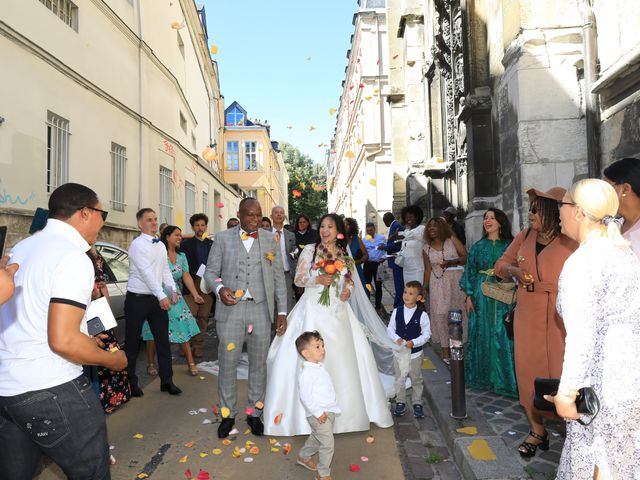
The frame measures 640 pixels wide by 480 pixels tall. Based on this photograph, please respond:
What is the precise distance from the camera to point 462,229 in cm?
1006

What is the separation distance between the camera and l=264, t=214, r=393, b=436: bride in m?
4.59

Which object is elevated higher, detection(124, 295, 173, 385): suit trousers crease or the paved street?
detection(124, 295, 173, 385): suit trousers crease

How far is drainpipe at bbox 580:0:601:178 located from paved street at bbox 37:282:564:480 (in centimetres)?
334

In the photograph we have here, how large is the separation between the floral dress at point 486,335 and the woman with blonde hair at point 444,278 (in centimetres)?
106

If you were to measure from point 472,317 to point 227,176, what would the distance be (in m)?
41.1

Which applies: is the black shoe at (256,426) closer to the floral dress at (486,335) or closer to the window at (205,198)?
the floral dress at (486,335)

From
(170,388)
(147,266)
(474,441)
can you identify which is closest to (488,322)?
(474,441)

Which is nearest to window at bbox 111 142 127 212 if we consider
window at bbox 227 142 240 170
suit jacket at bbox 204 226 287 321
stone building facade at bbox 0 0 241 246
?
stone building facade at bbox 0 0 241 246

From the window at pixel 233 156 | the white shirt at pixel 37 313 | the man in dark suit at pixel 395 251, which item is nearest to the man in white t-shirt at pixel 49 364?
the white shirt at pixel 37 313

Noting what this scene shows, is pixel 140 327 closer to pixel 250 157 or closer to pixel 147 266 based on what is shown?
pixel 147 266

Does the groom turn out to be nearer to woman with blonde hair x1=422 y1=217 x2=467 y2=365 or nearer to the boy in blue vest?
the boy in blue vest

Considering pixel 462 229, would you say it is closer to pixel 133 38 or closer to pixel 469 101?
pixel 469 101

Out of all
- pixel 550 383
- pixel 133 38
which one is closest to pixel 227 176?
pixel 133 38

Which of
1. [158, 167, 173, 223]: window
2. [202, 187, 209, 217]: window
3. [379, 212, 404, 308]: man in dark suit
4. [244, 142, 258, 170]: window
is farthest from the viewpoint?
[244, 142, 258, 170]: window
